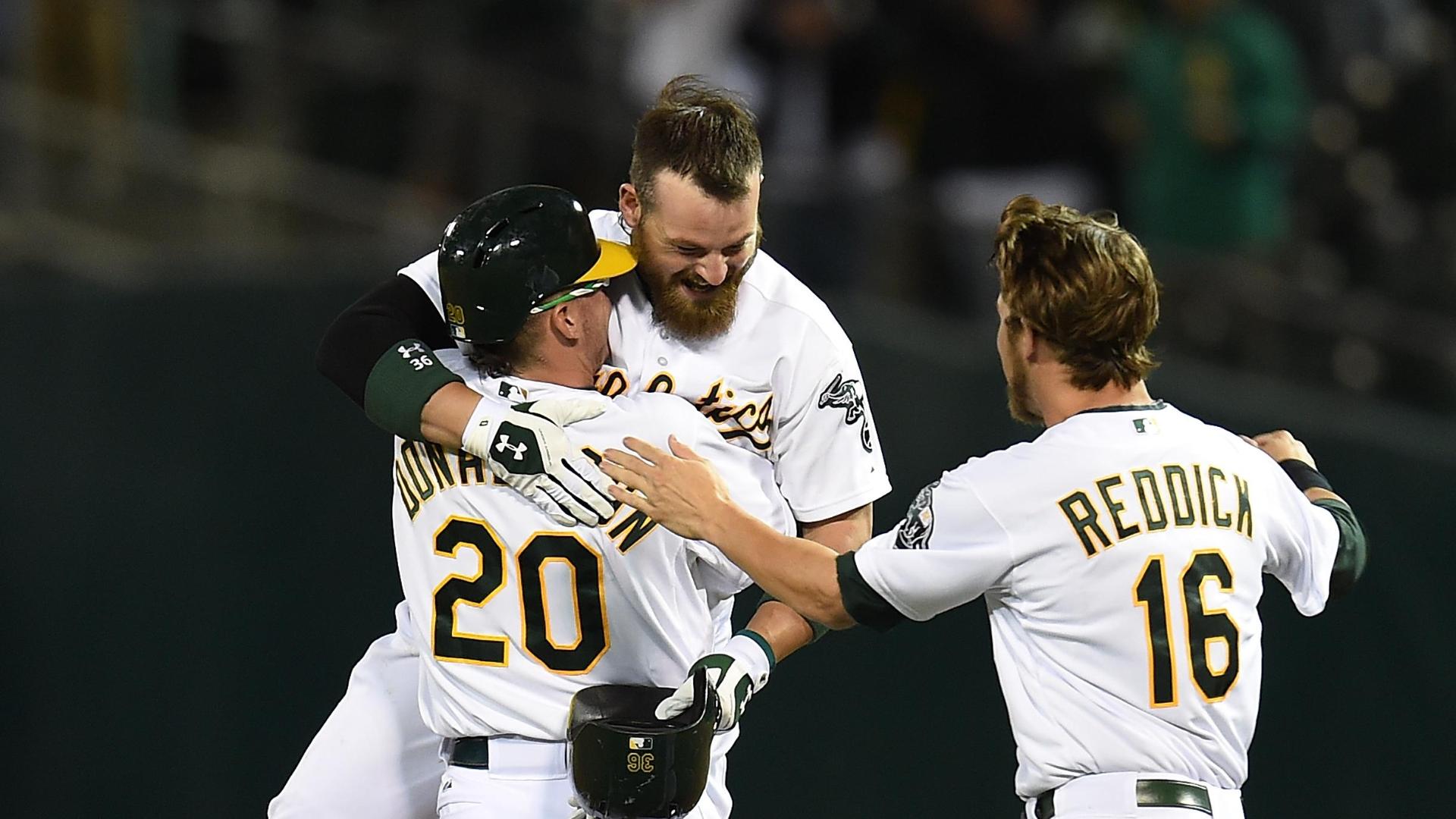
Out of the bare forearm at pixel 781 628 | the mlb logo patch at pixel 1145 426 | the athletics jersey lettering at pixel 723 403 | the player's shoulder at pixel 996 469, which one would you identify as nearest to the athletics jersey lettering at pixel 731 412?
the athletics jersey lettering at pixel 723 403

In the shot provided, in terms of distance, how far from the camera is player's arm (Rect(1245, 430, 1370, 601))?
3.57m

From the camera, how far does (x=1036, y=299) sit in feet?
10.8

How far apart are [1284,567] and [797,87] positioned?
17.4 ft

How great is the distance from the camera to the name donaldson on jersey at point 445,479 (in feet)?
11.5

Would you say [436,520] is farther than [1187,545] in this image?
Yes

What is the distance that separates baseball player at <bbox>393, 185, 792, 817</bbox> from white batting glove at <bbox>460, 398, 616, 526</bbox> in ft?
0.14

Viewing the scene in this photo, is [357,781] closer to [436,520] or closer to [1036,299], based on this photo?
[436,520]

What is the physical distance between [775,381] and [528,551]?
687 mm

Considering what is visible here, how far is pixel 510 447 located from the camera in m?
3.38

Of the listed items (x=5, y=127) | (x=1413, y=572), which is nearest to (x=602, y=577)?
(x=1413, y=572)

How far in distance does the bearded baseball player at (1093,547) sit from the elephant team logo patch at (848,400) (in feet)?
1.66

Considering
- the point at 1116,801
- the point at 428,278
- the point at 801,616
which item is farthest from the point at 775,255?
the point at 1116,801

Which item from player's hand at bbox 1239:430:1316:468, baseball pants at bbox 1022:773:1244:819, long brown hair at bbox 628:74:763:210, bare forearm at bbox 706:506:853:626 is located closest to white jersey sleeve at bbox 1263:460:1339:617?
player's hand at bbox 1239:430:1316:468

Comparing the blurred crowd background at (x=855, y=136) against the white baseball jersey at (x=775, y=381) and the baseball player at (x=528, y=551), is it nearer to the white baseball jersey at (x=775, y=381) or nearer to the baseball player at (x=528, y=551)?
the white baseball jersey at (x=775, y=381)
